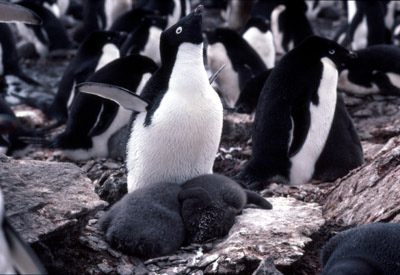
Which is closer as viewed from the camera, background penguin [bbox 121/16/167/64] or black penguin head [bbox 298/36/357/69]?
black penguin head [bbox 298/36/357/69]

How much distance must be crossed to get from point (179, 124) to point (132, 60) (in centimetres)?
181

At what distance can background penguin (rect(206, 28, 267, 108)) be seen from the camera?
7492 mm

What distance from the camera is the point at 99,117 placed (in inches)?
227

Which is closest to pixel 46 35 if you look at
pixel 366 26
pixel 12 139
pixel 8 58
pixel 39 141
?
pixel 8 58

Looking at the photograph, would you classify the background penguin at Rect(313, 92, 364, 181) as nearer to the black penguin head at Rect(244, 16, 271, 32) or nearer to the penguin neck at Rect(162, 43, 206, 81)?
the penguin neck at Rect(162, 43, 206, 81)

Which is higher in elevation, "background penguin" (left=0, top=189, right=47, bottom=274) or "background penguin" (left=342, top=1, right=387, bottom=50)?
Answer: "background penguin" (left=0, top=189, right=47, bottom=274)

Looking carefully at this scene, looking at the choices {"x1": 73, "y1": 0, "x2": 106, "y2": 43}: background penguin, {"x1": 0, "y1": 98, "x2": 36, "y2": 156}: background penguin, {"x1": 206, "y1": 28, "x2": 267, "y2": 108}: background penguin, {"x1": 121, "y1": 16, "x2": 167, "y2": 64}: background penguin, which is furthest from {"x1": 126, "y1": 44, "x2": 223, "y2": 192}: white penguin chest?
{"x1": 73, "y1": 0, "x2": 106, "y2": 43}: background penguin

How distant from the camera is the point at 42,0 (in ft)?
38.5

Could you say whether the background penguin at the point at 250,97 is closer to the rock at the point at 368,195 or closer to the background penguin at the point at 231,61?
the background penguin at the point at 231,61

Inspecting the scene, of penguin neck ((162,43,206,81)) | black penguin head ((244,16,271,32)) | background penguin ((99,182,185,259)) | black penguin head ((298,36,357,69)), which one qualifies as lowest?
black penguin head ((244,16,271,32))

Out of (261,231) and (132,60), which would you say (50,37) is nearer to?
(132,60)

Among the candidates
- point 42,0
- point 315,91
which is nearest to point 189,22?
point 315,91

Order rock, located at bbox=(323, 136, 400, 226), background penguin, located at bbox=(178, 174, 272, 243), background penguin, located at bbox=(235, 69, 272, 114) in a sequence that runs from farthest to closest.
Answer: background penguin, located at bbox=(235, 69, 272, 114)
rock, located at bbox=(323, 136, 400, 226)
background penguin, located at bbox=(178, 174, 272, 243)

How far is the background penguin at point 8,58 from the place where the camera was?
8.60 meters
